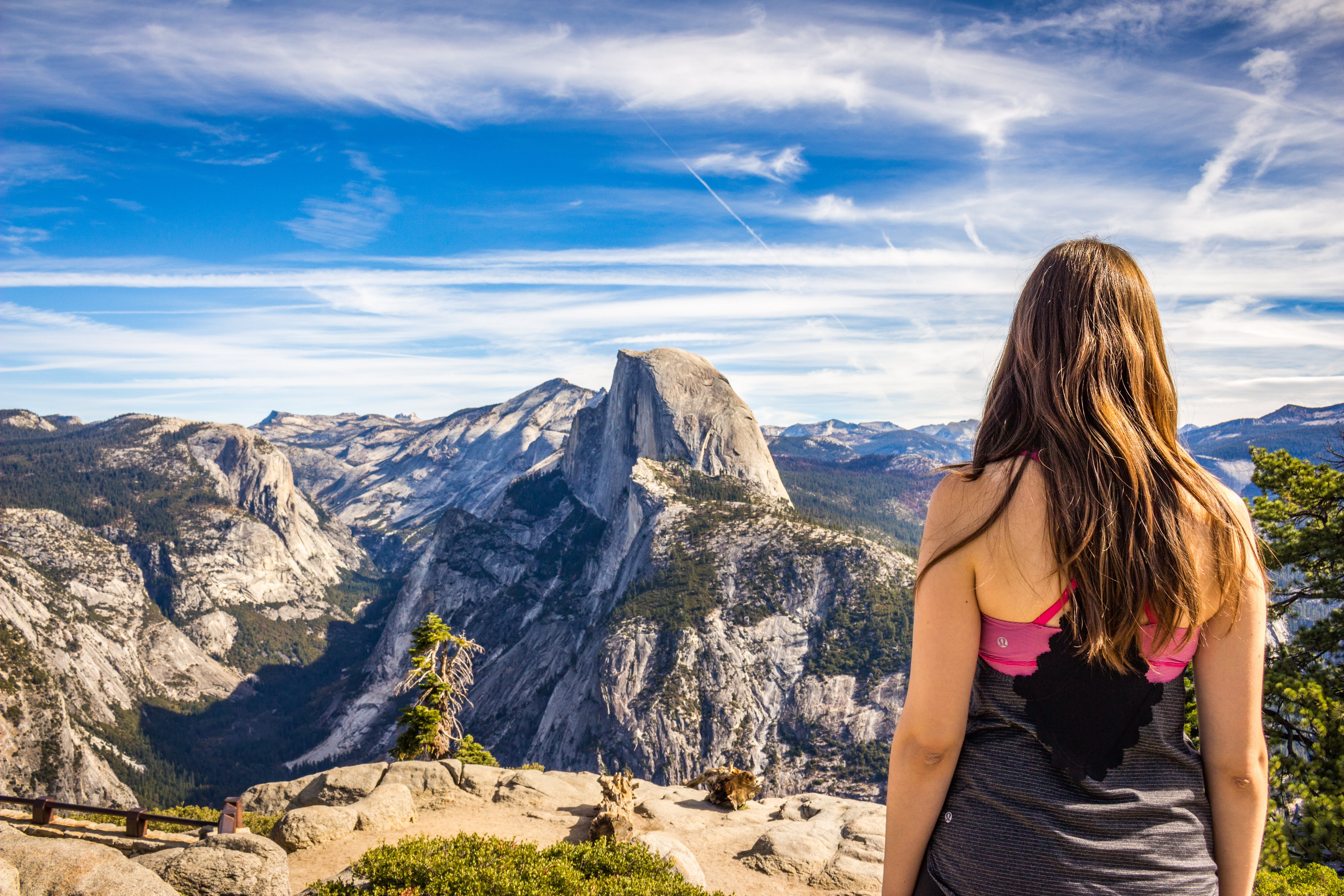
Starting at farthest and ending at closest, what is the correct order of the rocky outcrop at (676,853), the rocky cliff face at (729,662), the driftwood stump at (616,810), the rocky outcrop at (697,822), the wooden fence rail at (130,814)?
the rocky cliff face at (729,662) → the driftwood stump at (616,810) → the rocky outcrop at (697,822) → the rocky outcrop at (676,853) → the wooden fence rail at (130,814)

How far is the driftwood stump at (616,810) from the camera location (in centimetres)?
1977

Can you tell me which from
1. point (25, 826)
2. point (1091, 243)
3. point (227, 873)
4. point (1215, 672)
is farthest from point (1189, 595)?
point (25, 826)

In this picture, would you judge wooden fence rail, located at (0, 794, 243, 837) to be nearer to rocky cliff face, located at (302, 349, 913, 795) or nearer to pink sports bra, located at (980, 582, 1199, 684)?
pink sports bra, located at (980, 582, 1199, 684)

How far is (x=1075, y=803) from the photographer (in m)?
2.83

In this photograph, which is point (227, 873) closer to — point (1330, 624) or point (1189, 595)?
point (1189, 595)

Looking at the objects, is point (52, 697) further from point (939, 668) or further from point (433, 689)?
point (939, 668)

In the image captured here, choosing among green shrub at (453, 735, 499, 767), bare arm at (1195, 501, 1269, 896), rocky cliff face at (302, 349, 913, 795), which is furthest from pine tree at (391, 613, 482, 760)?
rocky cliff face at (302, 349, 913, 795)

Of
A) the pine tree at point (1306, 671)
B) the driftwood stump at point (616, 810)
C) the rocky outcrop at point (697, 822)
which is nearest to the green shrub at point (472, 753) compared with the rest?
the rocky outcrop at point (697, 822)

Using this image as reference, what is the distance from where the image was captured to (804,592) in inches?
5453

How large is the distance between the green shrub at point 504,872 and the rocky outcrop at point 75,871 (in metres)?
2.86

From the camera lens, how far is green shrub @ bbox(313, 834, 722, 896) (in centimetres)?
1179

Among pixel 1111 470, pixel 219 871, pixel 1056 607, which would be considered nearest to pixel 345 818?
pixel 219 871

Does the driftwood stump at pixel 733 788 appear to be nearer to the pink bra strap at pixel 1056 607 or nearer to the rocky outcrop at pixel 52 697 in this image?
the pink bra strap at pixel 1056 607

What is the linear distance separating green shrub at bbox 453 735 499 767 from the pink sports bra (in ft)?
126
